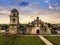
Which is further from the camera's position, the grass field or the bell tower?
the bell tower

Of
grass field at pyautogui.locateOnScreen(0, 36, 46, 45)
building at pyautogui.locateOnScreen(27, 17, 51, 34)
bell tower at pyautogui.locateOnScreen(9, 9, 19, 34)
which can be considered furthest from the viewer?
Answer: bell tower at pyautogui.locateOnScreen(9, 9, 19, 34)

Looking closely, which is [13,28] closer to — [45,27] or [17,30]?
[17,30]

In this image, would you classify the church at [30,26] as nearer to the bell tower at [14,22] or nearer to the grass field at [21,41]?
the bell tower at [14,22]

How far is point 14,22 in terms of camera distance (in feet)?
142

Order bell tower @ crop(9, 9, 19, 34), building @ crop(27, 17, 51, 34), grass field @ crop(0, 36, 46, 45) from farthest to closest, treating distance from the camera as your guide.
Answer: bell tower @ crop(9, 9, 19, 34) < building @ crop(27, 17, 51, 34) < grass field @ crop(0, 36, 46, 45)

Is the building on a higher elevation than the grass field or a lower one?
higher

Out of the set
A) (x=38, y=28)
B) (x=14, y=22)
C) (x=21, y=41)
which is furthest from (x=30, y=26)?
(x=21, y=41)

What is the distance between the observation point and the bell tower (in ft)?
141

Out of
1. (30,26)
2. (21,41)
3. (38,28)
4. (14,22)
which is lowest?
(21,41)

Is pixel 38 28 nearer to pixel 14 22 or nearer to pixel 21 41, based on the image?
pixel 14 22

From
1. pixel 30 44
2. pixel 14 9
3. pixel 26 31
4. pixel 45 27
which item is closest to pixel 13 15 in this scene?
pixel 14 9

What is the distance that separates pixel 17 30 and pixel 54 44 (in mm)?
18977

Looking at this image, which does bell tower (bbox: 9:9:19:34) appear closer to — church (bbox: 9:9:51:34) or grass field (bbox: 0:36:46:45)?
church (bbox: 9:9:51:34)

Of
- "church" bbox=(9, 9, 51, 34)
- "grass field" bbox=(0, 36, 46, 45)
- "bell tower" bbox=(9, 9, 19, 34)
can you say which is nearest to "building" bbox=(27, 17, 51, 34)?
"church" bbox=(9, 9, 51, 34)
